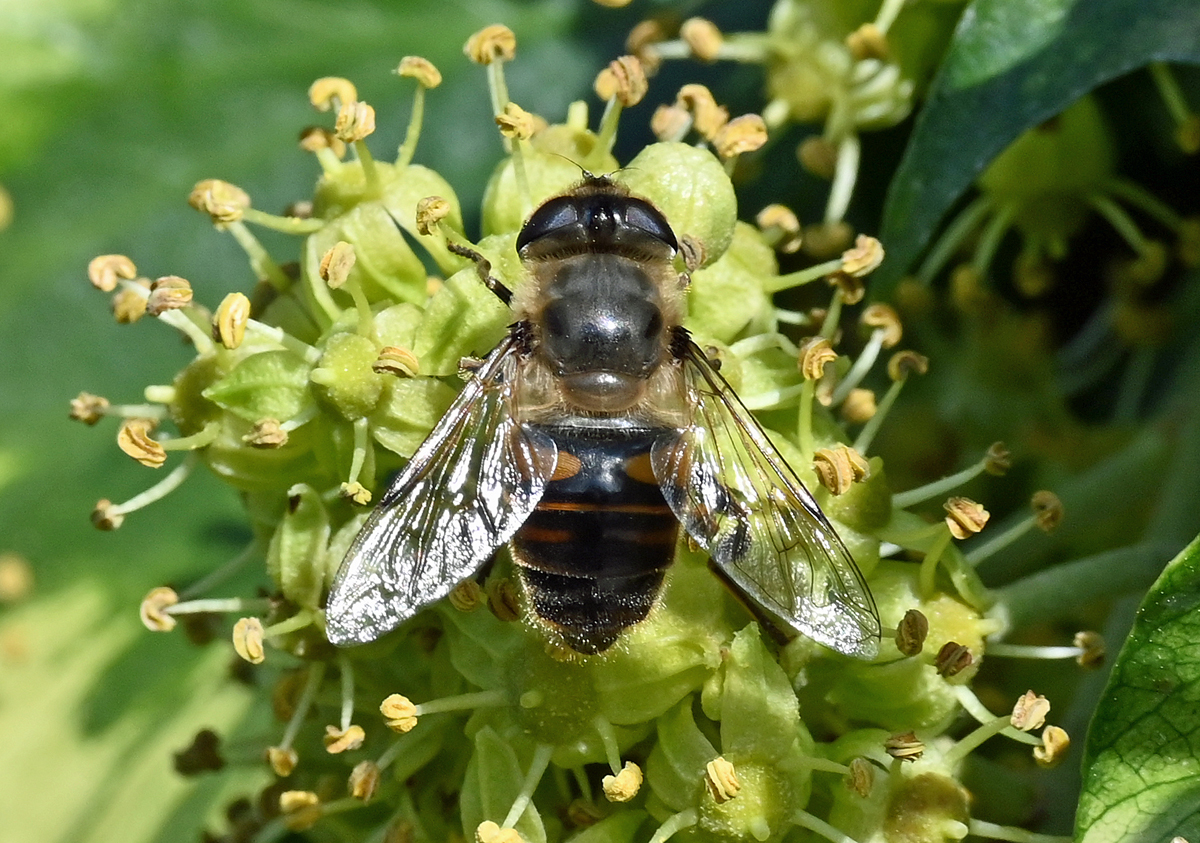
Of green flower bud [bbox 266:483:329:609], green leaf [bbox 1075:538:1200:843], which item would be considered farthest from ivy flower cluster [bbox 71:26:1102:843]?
green leaf [bbox 1075:538:1200:843]

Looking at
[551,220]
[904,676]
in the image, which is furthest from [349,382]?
[904,676]

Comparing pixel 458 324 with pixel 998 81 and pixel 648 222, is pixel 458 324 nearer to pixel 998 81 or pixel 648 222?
pixel 648 222

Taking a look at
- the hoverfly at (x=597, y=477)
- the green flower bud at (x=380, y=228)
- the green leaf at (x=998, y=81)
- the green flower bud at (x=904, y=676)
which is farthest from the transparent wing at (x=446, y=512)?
the green leaf at (x=998, y=81)

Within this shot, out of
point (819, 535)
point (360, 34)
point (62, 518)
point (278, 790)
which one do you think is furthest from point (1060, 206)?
point (62, 518)

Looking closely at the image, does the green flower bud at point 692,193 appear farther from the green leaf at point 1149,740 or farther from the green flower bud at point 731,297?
the green leaf at point 1149,740

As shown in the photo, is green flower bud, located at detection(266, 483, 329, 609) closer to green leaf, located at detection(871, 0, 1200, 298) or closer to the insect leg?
the insect leg

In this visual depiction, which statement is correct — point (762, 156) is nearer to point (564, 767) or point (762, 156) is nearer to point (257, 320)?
point (257, 320)
